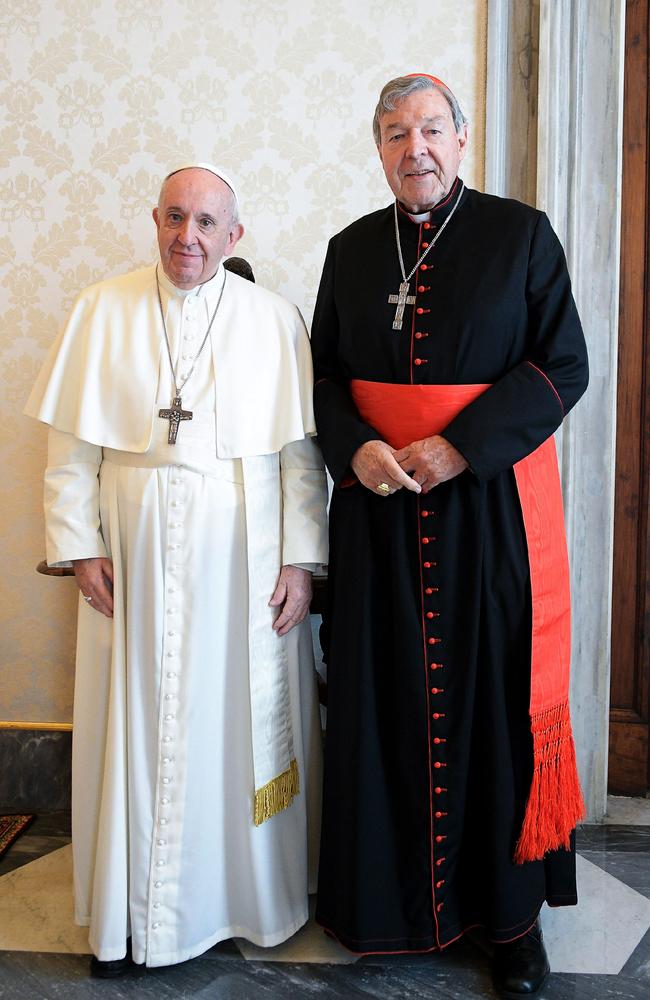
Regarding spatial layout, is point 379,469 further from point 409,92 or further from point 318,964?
point 318,964

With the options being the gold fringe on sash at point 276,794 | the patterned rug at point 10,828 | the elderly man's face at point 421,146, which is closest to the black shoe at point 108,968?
the gold fringe on sash at point 276,794

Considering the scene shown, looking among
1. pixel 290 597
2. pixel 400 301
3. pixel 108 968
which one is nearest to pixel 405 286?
pixel 400 301

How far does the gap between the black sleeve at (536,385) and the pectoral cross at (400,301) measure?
0.93 ft

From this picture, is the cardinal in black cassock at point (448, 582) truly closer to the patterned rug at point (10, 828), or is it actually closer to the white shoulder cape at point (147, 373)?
the white shoulder cape at point (147, 373)

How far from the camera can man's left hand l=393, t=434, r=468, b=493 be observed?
7.09 ft

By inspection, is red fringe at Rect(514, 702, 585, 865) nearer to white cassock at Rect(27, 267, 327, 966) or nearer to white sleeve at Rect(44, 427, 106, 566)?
white cassock at Rect(27, 267, 327, 966)

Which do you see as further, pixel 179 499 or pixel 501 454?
pixel 179 499

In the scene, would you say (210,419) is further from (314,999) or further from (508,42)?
(508,42)

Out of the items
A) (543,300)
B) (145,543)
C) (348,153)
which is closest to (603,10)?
(348,153)

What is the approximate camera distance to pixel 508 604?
7.40ft

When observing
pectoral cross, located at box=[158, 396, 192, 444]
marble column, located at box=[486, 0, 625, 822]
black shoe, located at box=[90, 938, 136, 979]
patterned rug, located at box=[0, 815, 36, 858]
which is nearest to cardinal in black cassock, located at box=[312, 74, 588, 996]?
pectoral cross, located at box=[158, 396, 192, 444]

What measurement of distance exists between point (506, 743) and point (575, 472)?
1160 mm

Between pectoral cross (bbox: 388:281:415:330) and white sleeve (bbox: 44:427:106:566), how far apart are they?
82cm

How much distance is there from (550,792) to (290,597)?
80 centimetres
